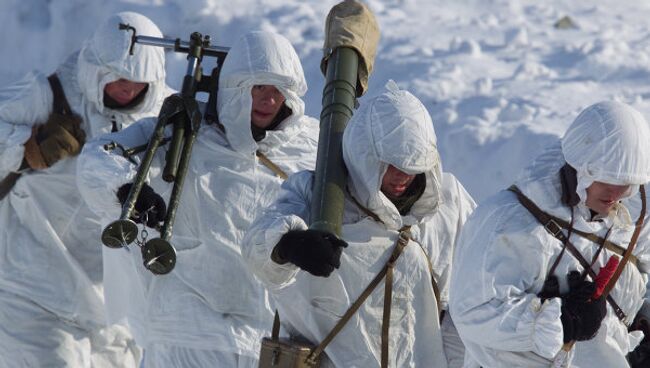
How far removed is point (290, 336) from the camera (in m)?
7.59

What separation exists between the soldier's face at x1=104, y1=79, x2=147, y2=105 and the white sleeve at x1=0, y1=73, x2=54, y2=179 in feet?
0.86

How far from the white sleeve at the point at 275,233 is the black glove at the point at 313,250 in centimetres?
6

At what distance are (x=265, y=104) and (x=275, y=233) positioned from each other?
1.44 meters

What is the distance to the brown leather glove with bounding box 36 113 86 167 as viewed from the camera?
9.02m

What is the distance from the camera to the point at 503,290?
22.5 feet

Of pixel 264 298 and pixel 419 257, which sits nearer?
pixel 419 257

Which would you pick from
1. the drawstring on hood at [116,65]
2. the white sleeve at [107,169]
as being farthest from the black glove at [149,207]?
the drawstring on hood at [116,65]

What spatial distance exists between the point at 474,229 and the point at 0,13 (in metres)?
8.57

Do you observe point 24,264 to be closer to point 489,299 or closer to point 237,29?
point 489,299

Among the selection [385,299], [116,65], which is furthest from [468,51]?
[385,299]

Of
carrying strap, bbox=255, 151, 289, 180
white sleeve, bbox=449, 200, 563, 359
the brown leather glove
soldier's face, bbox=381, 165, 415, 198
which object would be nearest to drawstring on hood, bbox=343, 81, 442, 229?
soldier's face, bbox=381, 165, 415, 198

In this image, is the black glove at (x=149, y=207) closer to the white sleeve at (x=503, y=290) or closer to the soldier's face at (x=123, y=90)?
the soldier's face at (x=123, y=90)

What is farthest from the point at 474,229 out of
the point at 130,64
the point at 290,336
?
the point at 130,64

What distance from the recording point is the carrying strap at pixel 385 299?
24.5 ft
